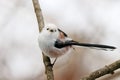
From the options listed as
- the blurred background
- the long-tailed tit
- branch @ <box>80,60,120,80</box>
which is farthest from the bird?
the blurred background

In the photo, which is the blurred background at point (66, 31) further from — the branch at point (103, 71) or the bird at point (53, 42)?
the branch at point (103, 71)

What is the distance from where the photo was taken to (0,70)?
1.65 metres

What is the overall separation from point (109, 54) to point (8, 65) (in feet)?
1.49

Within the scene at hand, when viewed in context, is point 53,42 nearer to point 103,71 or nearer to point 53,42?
point 53,42

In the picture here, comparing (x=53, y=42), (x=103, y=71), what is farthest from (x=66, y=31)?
(x=103, y=71)

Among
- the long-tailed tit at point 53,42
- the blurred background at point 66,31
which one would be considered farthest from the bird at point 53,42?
the blurred background at point 66,31

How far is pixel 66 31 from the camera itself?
182 centimetres

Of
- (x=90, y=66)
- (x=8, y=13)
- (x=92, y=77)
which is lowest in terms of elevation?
(x=90, y=66)

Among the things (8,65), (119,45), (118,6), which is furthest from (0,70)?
(118,6)

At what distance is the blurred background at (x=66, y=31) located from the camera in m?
1.61

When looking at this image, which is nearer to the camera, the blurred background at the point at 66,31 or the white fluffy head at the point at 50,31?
the white fluffy head at the point at 50,31

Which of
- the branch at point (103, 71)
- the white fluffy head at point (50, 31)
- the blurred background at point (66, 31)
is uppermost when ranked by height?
the white fluffy head at point (50, 31)

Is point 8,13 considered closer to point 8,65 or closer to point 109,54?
point 8,65

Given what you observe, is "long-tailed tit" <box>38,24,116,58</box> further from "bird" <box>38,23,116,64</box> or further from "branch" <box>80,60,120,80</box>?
"branch" <box>80,60,120,80</box>
